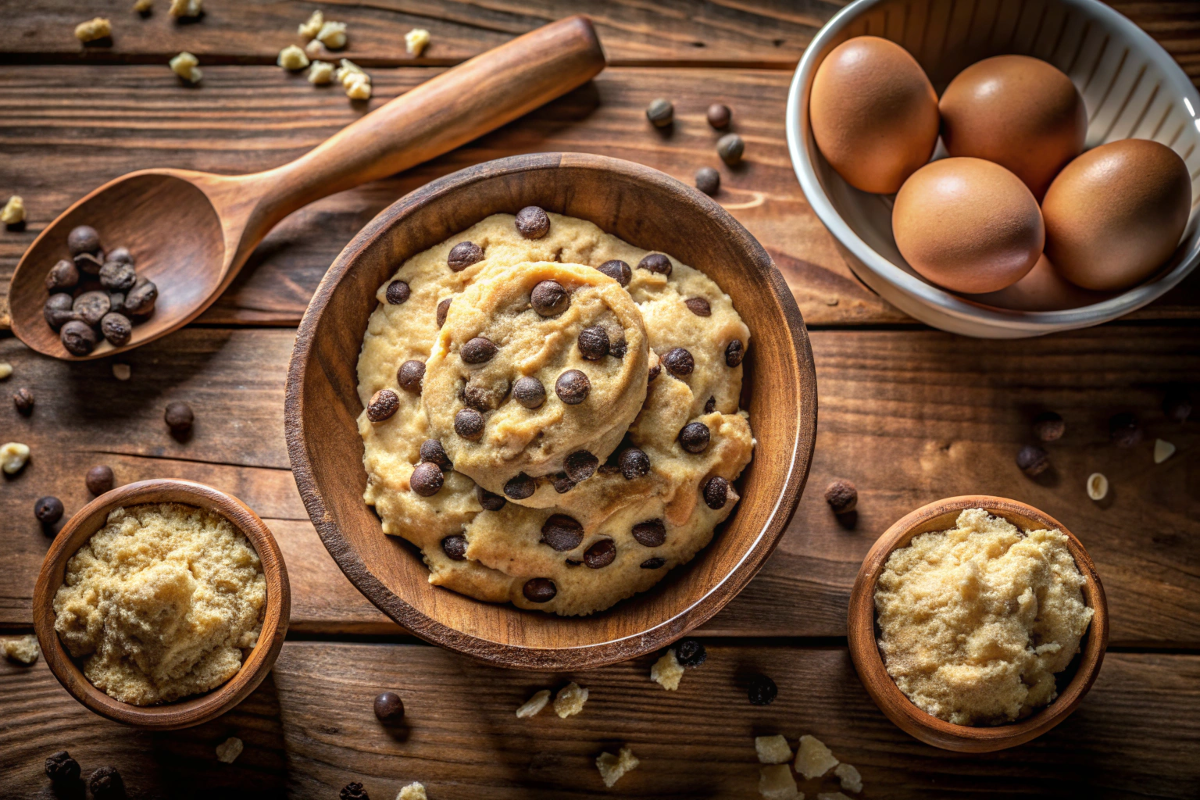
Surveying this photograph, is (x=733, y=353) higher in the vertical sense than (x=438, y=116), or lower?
lower

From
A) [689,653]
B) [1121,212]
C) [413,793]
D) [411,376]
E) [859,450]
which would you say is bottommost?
[413,793]

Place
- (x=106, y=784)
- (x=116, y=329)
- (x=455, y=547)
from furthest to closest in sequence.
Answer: (x=116, y=329)
(x=106, y=784)
(x=455, y=547)

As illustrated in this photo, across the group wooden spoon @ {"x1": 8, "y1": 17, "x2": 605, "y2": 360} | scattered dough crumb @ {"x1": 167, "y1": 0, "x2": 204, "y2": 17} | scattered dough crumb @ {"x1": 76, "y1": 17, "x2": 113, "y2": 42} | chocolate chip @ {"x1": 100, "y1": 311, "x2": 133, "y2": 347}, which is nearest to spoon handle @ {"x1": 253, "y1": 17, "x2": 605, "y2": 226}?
wooden spoon @ {"x1": 8, "y1": 17, "x2": 605, "y2": 360}

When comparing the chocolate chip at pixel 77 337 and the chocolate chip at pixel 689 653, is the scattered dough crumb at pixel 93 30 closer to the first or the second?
the chocolate chip at pixel 77 337

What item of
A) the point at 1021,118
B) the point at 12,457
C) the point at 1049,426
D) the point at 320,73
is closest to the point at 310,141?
the point at 320,73

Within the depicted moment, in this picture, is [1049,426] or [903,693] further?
[1049,426]

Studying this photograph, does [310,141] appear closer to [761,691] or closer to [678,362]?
[678,362]

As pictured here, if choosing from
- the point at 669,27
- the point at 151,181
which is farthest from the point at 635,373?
the point at 151,181
